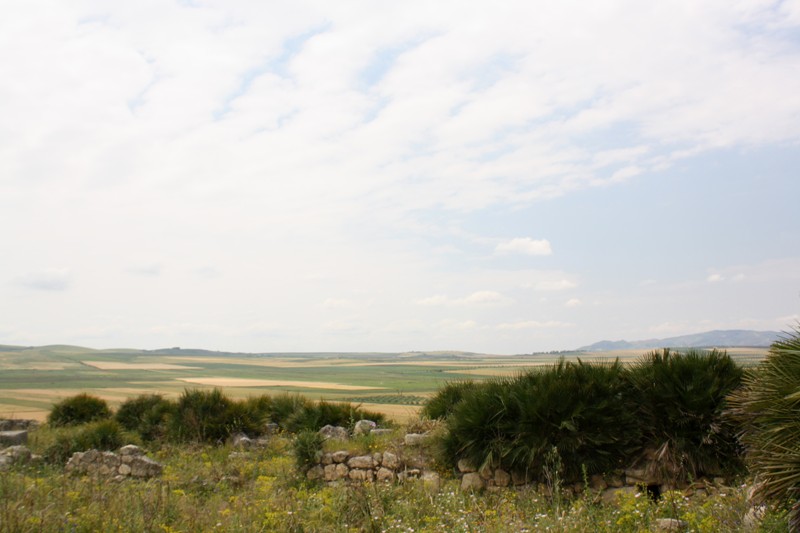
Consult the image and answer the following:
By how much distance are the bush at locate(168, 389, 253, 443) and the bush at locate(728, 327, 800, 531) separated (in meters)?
→ 12.5

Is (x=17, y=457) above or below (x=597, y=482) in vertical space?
below

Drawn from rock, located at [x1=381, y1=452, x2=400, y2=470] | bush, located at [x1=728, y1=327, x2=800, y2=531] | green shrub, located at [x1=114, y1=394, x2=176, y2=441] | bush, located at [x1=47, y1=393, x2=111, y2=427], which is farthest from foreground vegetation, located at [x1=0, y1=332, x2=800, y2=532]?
bush, located at [x1=47, y1=393, x2=111, y2=427]

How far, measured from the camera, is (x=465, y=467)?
1003 centimetres

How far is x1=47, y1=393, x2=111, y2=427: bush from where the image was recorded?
18.6 meters

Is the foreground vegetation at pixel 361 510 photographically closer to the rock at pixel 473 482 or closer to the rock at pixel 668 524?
the rock at pixel 668 524

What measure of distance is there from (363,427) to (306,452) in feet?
9.91

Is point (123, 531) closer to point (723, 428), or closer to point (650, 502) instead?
point (650, 502)

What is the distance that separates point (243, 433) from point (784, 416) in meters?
13.0

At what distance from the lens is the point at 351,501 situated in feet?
26.6

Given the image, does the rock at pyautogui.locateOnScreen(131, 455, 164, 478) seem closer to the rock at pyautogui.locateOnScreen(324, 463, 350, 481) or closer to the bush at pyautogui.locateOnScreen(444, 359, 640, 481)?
the rock at pyautogui.locateOnScreen(324, 463, 350, 481)

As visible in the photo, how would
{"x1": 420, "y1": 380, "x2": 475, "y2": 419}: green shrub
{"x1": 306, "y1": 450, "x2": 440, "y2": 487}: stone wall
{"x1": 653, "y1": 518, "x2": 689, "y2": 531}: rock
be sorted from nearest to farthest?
{"x1": 653, "y1": 518, "x2": 689, "y2": 531}: rock < {"x1": 306, "y1": 450, "x2": 440, "y2": 487}: stone wall < {"x1": 420, "y1": 380, "x2": 475, "y2": 419}: green shrub

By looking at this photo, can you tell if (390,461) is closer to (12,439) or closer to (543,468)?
(543,468)

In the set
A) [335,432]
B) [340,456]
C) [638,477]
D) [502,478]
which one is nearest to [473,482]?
[502,478]

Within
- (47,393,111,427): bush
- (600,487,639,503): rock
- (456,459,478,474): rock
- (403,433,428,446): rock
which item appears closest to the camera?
(600,487,639,503): rock
